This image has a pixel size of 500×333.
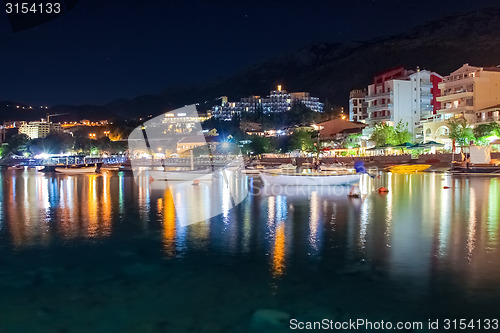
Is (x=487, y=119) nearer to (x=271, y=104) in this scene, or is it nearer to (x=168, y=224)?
(x=168, y=224)

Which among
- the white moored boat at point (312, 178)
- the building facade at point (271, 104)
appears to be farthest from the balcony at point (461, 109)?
the building facade at point (271, 104)

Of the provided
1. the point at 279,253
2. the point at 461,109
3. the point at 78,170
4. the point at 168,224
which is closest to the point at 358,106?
the point at 461,109

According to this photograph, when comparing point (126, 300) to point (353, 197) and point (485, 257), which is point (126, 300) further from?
point (353, 197)

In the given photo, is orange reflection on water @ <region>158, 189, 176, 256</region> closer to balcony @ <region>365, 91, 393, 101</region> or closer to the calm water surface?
the calm water surface

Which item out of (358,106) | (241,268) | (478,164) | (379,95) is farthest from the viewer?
(358,106)

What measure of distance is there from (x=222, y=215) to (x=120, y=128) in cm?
15096

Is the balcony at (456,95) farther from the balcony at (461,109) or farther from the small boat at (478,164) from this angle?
the small boat at (478,164)

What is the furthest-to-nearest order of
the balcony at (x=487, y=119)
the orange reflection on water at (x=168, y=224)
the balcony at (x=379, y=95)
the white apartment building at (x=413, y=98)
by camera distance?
the balcony at (x=379, y=95), the white apartment building at (x=413, y=98), the balcony at (x=487, y=119), the orange reflection on water at (x=168, y=224)

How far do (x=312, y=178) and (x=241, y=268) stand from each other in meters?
19.6

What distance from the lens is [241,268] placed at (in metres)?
10.3

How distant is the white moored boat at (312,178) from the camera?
28781 millimetres

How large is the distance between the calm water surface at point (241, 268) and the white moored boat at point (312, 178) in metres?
10.2

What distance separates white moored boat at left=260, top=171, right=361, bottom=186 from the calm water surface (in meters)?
10.2

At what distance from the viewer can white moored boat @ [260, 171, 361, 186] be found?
28.8 meters
